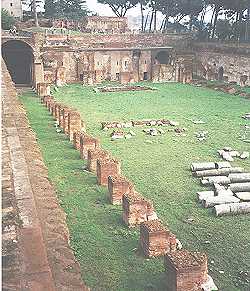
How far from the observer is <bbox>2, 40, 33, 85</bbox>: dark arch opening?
2961 cm

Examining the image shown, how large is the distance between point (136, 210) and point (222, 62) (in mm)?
24740

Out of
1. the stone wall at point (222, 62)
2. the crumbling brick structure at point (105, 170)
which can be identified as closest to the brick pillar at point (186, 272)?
the crumbling brick structure at point (105, 170)

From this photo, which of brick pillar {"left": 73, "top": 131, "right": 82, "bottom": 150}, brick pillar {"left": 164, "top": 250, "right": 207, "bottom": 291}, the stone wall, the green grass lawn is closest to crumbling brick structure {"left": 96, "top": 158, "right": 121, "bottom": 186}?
the green grass lawn

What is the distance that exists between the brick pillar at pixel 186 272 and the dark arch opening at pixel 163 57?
29891 millimetres

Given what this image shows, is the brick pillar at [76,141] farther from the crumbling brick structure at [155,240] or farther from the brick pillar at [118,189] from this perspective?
the crumbling brick structure at [155,240]

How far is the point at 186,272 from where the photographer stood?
6570 millimetres

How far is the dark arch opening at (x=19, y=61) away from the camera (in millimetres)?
29609

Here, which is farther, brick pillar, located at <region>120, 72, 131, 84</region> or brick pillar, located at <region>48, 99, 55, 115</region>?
brick pillar, located at <region>120, 72, 131, 84</region>

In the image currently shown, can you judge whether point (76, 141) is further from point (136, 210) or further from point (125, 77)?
point (125, 77)

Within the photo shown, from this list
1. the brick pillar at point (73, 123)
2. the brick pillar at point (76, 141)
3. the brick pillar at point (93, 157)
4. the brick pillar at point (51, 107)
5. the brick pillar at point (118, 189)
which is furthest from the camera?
the brick pillar at point (51, 107)

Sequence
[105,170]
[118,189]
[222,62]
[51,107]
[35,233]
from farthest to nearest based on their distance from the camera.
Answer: [222,62], [51,107], [105,170], [118,189], [35,233]

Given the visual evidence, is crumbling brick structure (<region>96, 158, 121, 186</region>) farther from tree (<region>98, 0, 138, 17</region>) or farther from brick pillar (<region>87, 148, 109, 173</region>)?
tree (<region>98, 0, 138, 17</region>)

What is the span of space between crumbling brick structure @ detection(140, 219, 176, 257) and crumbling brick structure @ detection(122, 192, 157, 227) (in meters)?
1.00

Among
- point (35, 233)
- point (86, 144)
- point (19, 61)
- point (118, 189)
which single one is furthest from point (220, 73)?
point (35, 233)
